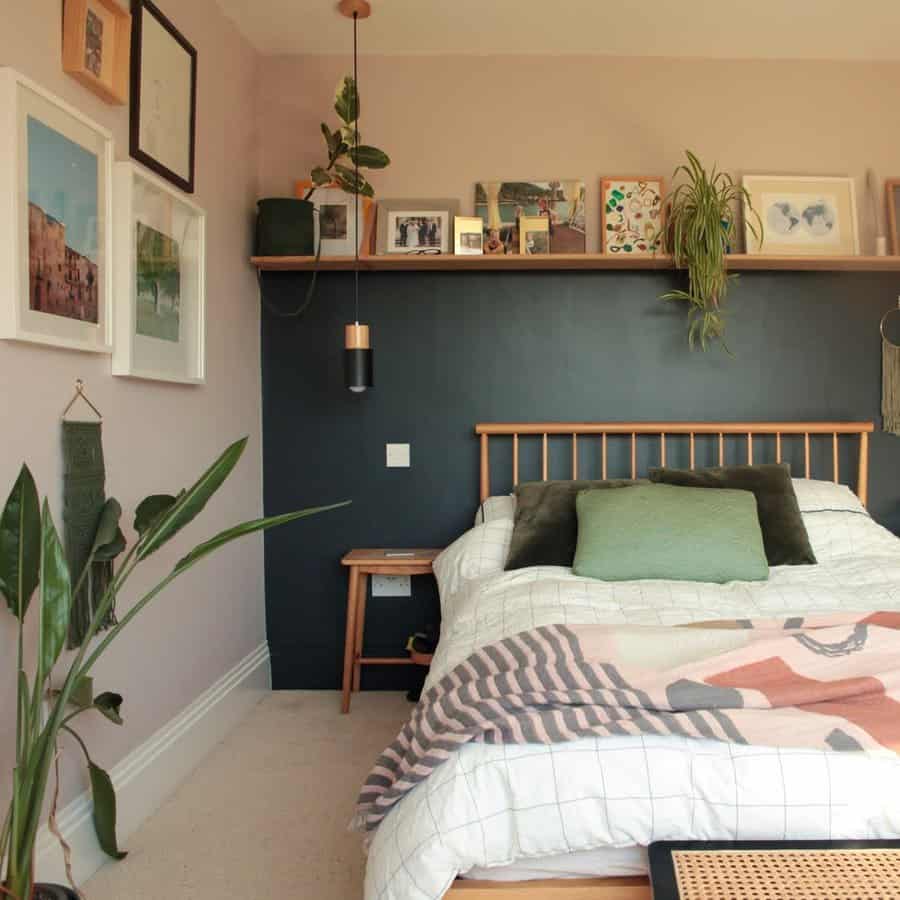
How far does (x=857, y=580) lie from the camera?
233 centimetres

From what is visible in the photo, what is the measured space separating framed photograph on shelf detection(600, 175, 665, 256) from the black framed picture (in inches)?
58.0

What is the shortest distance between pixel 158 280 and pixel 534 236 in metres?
1.39

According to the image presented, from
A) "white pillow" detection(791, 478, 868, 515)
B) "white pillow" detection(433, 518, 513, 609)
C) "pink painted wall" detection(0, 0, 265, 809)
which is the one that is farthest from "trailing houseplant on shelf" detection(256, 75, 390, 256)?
"white pillow" detection(791, 478, 868, 515)

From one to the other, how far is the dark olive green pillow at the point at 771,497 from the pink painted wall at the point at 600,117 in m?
0.98

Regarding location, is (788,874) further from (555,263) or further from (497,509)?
(555,263)

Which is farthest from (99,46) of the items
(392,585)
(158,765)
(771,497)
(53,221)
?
(771,497)

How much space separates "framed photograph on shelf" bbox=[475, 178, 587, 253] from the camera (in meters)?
3.17

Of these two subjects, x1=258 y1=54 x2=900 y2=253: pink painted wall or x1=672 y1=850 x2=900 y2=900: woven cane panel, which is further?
Answer: x1=258 y1=54 x2=900 y2=253: pink painted wall

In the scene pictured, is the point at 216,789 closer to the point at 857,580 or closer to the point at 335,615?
the point at 335,615

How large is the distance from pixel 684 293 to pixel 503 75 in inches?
42.5

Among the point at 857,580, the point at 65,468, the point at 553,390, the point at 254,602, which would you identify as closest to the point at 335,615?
the point at 254,602

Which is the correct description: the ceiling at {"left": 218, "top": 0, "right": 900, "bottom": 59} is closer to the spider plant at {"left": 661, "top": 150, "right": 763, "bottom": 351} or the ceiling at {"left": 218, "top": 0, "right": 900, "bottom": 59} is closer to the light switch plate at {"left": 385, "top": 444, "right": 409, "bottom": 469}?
the spider plant at {"left": 661, "top": 150, "right": 763, "bottom": 351}

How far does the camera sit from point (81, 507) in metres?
1.91

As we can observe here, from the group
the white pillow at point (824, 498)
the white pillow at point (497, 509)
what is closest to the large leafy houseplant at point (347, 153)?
the white pillow at point (497, 509)
